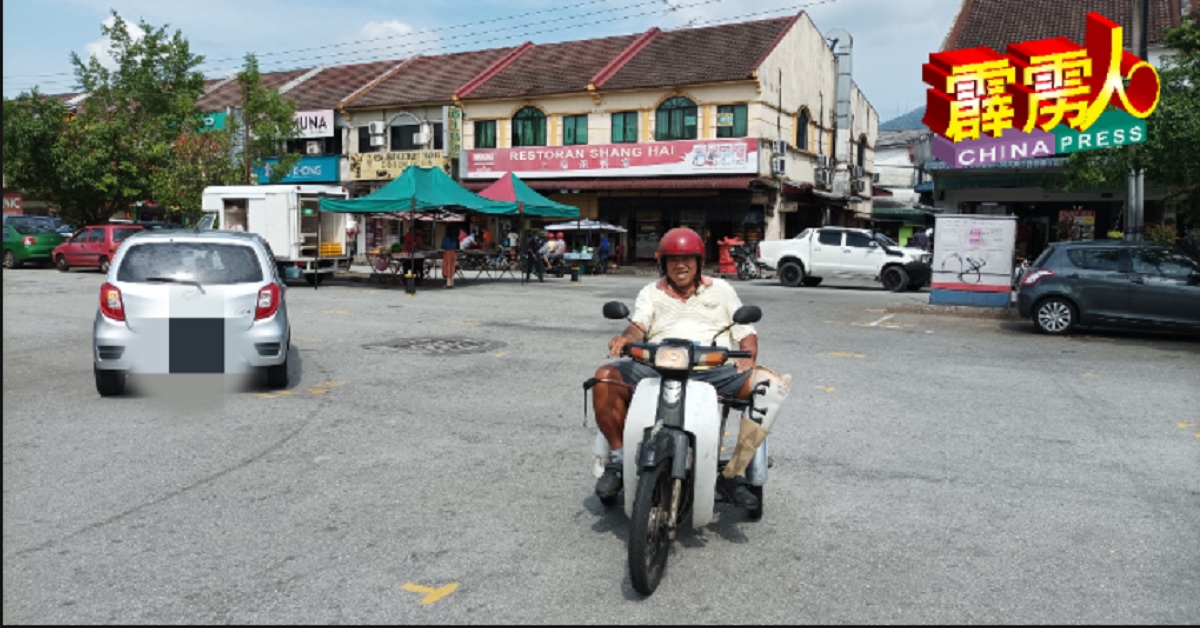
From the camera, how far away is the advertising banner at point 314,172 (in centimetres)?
3984

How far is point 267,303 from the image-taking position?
8148mm

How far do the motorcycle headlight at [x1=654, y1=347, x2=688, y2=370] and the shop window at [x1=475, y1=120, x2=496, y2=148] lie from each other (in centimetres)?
3380

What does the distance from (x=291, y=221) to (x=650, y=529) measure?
67.0 feet

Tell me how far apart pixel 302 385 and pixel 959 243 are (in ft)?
46.0

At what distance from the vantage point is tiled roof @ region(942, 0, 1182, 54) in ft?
93.2

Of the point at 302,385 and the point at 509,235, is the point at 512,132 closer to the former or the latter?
the point at 509,235

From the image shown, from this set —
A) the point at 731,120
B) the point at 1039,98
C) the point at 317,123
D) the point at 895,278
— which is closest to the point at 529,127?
the point at 731,120

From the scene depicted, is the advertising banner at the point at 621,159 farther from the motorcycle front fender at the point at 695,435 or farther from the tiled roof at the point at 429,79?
the motorcycle front fender at the point at 695,435

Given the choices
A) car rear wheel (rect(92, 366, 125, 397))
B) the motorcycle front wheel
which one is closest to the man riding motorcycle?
the motorcycle front wheel

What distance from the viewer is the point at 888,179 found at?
53469 mm

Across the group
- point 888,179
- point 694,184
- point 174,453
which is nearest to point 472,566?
point 174,453

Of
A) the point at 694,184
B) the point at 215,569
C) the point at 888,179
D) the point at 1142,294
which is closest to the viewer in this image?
the point at 215,569

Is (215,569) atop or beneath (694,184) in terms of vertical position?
beneath

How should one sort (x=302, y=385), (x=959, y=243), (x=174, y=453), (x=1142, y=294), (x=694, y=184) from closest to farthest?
(x=174, y=453), (x=302, y=385), (x=1142, y=294), (x=959, y=243), (x=694, y=184)
